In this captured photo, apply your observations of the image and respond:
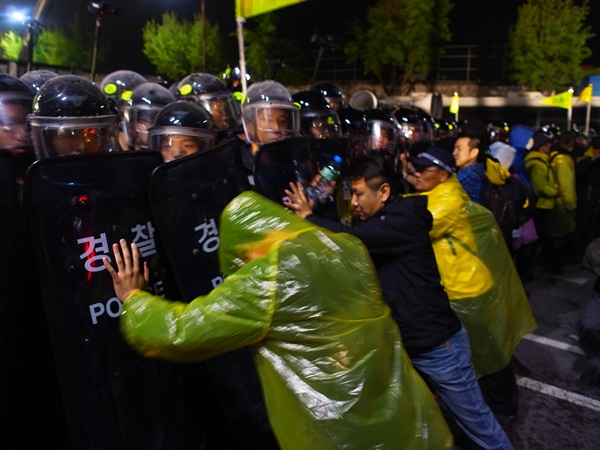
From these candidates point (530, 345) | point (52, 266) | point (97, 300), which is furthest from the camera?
point (530, 345)

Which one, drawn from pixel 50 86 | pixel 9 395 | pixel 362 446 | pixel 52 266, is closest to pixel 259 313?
pixel 362 446

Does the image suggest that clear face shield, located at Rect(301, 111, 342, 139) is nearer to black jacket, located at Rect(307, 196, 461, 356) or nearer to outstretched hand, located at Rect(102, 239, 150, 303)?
black jacket, located at Rect(307, 196, 461, 356)

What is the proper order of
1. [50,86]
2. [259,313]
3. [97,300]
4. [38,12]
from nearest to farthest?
[259,313] < [97,300] < [50,86] < [38,12]

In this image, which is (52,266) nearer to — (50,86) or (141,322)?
(141,322)

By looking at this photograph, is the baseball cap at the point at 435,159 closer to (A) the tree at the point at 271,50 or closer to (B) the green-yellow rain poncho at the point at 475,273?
(B) the green-yellow rain poncho at the point at 475,273

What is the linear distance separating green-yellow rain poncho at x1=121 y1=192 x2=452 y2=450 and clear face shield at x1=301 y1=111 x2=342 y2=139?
7.45 ft

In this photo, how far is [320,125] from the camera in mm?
3920

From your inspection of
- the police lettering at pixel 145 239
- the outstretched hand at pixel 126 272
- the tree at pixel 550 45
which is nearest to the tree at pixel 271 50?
the tree at pixel 550 45

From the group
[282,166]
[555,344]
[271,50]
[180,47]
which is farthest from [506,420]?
[180,47]

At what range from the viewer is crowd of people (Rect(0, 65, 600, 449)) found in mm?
1577

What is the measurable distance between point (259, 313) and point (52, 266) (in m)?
0.73

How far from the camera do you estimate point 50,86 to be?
2295 millimetres

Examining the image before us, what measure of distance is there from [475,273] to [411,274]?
95 cm

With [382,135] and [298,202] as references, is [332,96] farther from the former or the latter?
[298,202]
